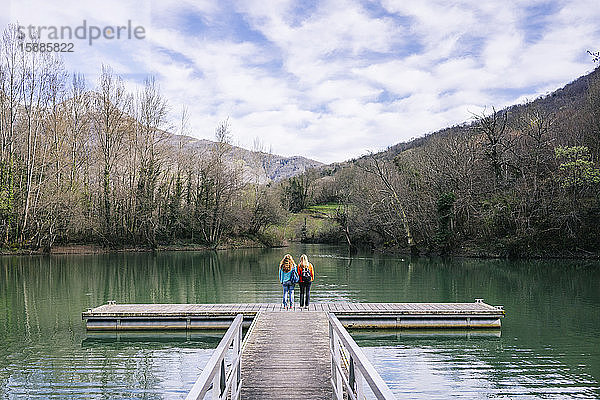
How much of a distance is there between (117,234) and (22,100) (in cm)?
1406

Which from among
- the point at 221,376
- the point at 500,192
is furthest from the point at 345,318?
the point at 500,192

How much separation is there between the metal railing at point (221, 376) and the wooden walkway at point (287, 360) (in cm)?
42

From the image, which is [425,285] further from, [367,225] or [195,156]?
[195,156]

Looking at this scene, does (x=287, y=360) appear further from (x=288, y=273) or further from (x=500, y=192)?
(x=500, y=192)

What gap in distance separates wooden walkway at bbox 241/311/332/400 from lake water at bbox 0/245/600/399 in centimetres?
139

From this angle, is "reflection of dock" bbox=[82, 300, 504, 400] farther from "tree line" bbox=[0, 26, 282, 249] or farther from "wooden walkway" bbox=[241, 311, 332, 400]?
"tree line" bbox=[0, 26, 282, 249]

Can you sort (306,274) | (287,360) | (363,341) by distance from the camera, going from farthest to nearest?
1. (306,274)
2. (363,341)
3. (287,360)

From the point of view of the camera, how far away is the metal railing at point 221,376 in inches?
142

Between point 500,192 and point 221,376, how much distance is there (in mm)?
37830

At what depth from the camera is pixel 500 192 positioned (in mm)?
39844

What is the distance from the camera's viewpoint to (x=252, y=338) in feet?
32.8

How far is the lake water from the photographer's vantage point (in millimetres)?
9125

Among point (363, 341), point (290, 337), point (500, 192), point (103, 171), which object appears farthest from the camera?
point (103, 171)

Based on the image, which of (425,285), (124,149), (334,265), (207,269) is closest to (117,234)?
(124,149)
